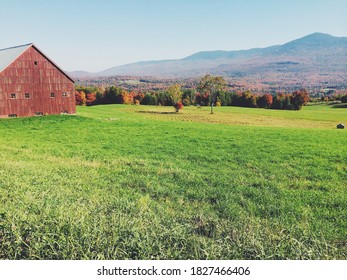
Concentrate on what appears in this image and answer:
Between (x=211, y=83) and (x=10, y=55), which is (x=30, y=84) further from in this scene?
(x=211, y=83)

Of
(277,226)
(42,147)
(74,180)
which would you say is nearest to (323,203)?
(277,226)

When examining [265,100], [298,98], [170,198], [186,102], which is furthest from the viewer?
[186,102]

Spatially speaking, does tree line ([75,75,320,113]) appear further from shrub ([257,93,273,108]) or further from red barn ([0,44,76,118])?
red barn ([0,44,76,118])

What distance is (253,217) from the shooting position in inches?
237

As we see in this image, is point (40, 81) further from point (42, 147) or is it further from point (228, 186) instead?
point (228, 186)

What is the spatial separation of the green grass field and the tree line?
50114mm

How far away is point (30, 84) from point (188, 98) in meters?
52.8

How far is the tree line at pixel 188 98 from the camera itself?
66.9 metres

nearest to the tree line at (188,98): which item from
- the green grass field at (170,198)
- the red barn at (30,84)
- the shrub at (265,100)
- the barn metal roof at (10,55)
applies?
the shrub at (265,100)

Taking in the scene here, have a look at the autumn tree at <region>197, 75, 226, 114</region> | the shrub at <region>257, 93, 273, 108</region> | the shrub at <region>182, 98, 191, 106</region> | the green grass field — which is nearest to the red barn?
the green grass field

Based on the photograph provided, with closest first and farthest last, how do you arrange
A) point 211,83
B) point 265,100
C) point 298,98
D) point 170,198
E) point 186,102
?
point 170,198 < point 211,83 < point 298,98 < point 265,100 < point 186,102

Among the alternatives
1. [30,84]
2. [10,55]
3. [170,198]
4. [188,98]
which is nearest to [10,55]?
[10,55]

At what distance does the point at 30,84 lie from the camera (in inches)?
1021

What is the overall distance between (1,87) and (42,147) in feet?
47.4
